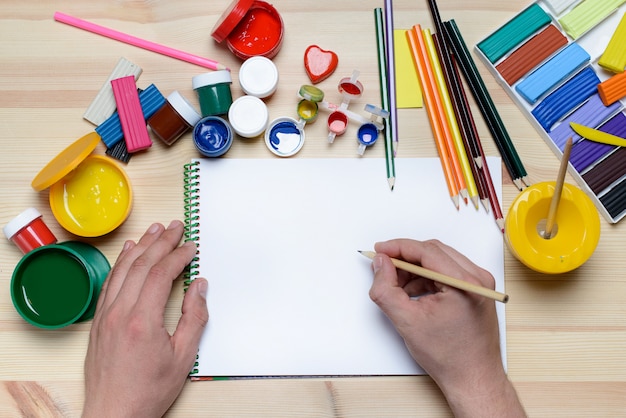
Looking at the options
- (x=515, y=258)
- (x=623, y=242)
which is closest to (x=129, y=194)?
(x=515, y=258)

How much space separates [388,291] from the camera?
2.69 ft

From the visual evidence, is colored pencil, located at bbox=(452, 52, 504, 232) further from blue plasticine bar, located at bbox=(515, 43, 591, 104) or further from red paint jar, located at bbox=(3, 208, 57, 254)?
red paint jar, located at bbox=(3, 208, 57, 254)

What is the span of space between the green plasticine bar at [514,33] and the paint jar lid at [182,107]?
48 centimetres

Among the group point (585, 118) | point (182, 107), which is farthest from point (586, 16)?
point (182, 107)

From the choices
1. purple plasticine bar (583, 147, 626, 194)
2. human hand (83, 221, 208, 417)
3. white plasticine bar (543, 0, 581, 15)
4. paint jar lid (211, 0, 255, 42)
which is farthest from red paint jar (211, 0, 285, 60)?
purple plasticine bar (583, 147, 626, 194)

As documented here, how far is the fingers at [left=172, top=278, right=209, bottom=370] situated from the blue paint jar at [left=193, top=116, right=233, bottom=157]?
0.70ft

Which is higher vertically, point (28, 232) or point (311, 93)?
point (311, 93)

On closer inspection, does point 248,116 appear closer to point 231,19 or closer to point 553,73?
point 231,19

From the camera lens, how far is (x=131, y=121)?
92 cm

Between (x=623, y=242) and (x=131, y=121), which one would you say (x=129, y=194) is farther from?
(x=623, y=242)

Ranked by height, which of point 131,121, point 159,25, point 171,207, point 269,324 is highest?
point 159,25

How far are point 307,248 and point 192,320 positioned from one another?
21cm

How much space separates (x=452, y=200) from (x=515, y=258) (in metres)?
0.14

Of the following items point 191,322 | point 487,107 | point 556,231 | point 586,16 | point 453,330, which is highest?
point 586,16
